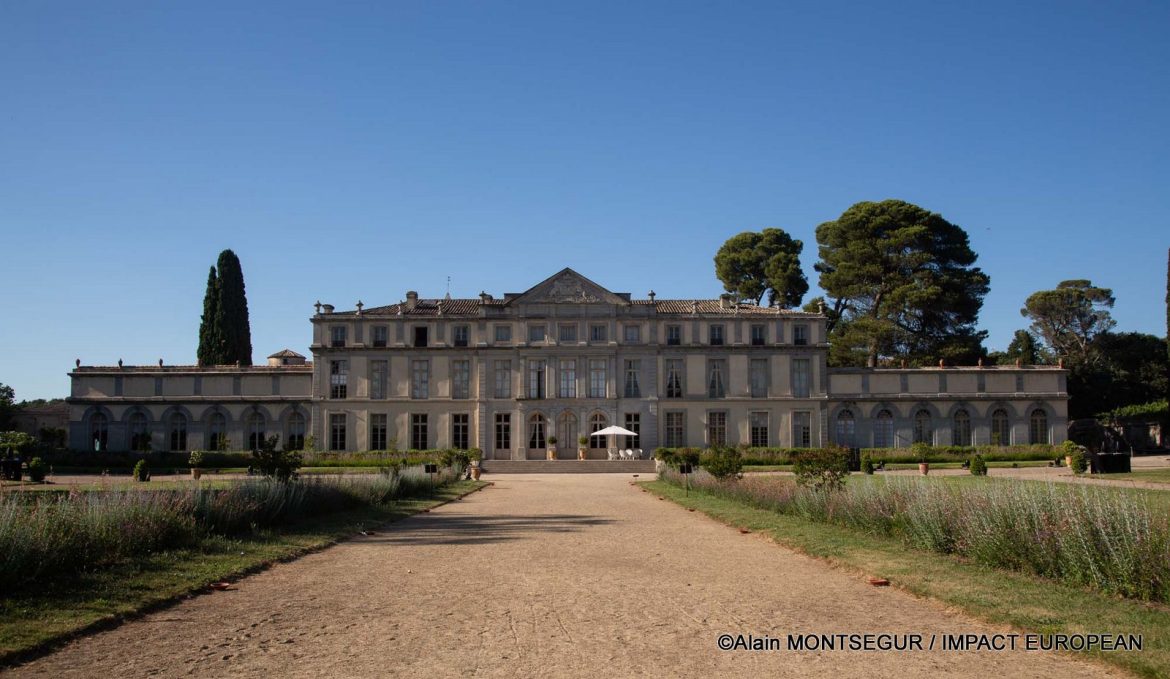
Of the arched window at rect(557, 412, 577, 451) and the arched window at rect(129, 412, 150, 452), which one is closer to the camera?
the arched window at rect(557, 412, 577, 451)

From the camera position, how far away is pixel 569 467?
42094 mm

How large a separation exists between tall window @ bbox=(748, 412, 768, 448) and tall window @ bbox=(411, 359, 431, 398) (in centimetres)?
1695

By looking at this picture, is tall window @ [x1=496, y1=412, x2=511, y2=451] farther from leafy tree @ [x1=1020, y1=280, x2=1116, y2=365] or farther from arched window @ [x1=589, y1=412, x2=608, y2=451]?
leafy tree @ [x1=1020, y1=280, x2=1116, y2=365]

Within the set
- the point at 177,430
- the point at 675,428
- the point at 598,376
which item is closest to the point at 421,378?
the point at 598,376

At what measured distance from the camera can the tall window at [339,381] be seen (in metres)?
48.1

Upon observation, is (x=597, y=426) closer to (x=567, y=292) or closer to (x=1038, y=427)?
(x=567, y=292)

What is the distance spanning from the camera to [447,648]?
6.51 meters

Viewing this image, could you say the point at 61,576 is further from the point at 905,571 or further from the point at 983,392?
the point at 983,392

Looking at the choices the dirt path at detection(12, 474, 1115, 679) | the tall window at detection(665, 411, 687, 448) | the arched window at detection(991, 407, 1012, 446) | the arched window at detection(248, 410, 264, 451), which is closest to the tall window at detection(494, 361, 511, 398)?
the tall window at detection(665, 411, 687, 448)

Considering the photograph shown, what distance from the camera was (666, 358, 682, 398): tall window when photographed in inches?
1886

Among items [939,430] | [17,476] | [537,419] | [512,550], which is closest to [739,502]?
[512,550]

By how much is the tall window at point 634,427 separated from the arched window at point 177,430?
2328 centimetres

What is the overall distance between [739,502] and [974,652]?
12.9m

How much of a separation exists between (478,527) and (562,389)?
106 feet
